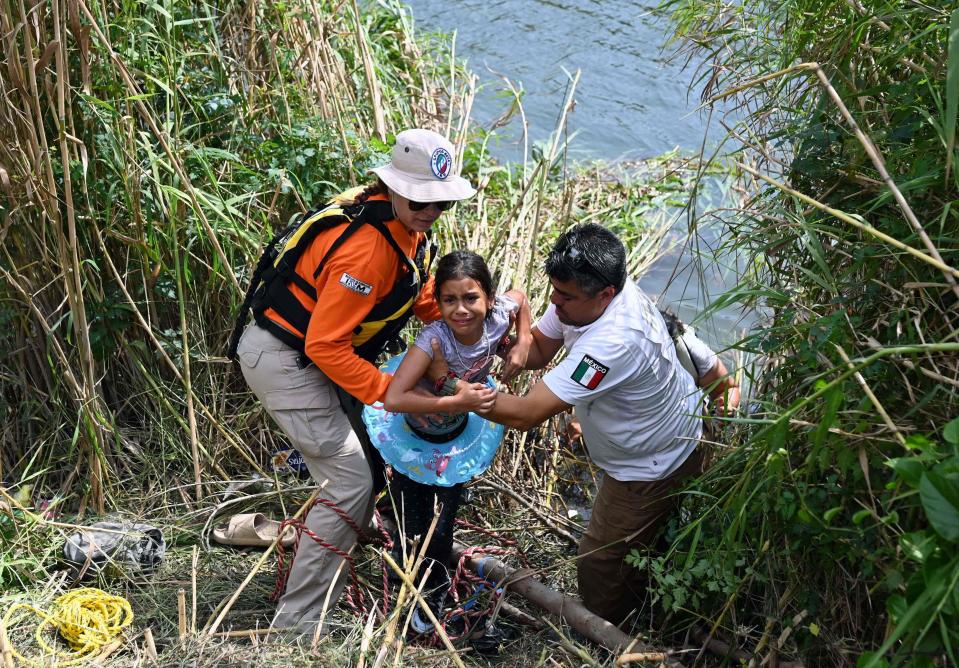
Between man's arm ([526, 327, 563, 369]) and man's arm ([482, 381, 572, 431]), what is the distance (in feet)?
1.62

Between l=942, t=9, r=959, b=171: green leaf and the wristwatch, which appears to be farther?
the wristwatch

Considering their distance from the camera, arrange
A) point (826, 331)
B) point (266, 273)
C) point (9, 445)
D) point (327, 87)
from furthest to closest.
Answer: point (327, 87), point (9, 445), point (266, 273), point (826, 331)

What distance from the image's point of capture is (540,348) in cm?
403

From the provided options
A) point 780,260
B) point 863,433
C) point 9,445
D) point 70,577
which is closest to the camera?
point 863,433

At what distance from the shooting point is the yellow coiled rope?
351cm

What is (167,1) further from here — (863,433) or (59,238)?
(863,433)

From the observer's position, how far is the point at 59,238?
3.81m

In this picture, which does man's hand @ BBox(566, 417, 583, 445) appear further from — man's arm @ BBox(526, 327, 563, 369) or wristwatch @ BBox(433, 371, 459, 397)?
wristwatch @ BBox(433, 371, 459, 397)

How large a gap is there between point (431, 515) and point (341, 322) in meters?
1.04

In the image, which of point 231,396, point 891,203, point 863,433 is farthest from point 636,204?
point 863,433

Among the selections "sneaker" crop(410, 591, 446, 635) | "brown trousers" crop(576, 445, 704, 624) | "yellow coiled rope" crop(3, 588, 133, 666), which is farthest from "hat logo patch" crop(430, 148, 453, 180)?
"yellow coiled rope" crop(3, 588, 133, 666)

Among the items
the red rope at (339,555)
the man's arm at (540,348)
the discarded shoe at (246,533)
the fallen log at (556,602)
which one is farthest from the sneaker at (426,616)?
the man's arm at (540,348)

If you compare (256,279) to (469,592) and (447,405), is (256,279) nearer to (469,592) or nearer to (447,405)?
(447,405)

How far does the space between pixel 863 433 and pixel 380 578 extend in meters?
2.32
